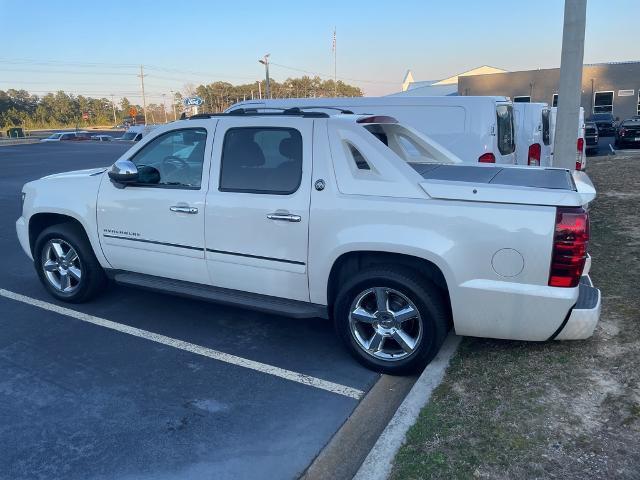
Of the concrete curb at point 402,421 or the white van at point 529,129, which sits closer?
the concrete curb at point 402,421

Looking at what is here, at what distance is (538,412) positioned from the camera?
3338 millimetres

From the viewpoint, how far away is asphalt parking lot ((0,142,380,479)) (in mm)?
3191

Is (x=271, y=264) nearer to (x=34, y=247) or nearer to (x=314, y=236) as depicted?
(x=314, y=236)

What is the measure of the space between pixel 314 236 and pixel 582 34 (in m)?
5.29

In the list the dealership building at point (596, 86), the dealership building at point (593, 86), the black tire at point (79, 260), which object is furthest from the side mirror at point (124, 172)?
the dealership building at point (596, 86)

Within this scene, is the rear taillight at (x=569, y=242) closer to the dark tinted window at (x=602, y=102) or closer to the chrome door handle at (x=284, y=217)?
the chrome door handle at (x=284, y=217)

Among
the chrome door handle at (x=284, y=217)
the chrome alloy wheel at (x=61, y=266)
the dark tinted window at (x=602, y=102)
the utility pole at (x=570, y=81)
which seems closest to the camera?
the chrome door handle at (x=284, y=217)

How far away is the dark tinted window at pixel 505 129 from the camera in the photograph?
8.11m

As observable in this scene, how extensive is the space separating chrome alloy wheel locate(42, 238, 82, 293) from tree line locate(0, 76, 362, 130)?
94.9 metres

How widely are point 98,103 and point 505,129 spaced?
13436 centimetres

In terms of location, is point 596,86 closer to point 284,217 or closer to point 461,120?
point 461,120

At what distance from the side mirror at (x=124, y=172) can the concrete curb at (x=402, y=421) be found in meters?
2.91

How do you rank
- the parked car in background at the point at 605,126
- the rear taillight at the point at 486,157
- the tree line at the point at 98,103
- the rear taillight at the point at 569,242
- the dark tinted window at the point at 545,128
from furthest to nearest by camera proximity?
1. the tree line at the point at 98,103
2. the parked car in background at the point at 605,126
3. the dark tinted window at the point at 545,128
4. the rear taillight at the point at 486,157
5. the rear taillight at the point at 569,242

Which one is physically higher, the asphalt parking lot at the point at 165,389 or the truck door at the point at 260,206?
the truck door at the point at 260,206
